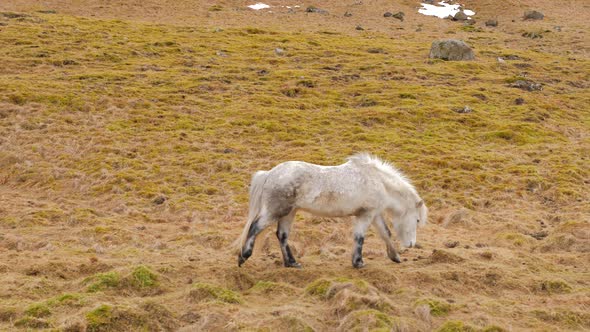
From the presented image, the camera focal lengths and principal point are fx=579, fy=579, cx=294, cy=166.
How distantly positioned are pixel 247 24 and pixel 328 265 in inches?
1723

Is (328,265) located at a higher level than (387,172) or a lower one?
lower

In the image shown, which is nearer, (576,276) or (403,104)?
(576,276)

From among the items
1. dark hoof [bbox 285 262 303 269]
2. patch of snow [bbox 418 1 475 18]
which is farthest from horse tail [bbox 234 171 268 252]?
patch of snow [bbox 418 1 475 18]

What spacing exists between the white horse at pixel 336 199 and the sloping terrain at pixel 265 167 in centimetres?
56

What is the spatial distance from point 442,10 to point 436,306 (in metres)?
61.9

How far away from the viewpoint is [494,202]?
58.4ft

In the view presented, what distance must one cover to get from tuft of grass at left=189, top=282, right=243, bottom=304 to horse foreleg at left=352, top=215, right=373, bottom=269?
2807mm

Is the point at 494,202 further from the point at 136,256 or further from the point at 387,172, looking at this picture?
the point at 136,256

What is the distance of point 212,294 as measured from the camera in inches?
366

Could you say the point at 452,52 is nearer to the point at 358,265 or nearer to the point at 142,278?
the point at 358,265

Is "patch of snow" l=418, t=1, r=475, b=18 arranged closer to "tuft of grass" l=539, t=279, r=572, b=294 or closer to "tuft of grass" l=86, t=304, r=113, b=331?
"tuft of grass" l=539, t=279, r=572, b=294

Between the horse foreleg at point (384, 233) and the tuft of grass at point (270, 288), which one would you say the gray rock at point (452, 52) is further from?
the tuft of grass at point (270, 288)

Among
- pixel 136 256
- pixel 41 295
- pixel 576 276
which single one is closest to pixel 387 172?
pixel 576 276

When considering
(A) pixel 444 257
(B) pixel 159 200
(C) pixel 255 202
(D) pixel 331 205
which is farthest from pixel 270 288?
(B) pixel 159 200
